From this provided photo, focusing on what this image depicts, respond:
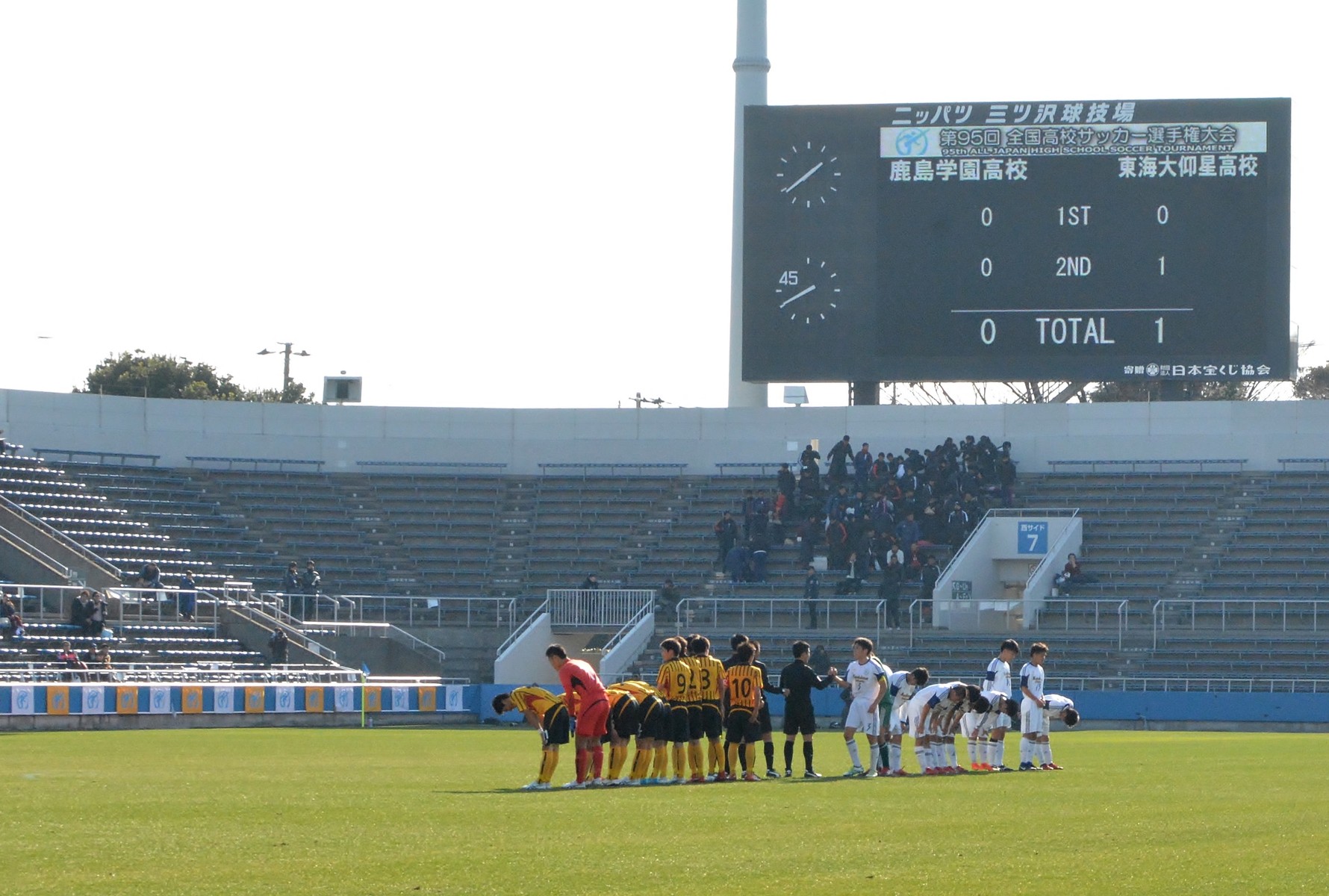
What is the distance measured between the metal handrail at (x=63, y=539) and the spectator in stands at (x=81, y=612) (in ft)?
10.1

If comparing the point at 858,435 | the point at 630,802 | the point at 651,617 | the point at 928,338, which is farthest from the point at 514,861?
the point at 858,435

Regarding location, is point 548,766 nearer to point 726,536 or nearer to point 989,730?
point 989,730

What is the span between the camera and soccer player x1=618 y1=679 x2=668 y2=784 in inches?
785

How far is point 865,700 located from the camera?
74.4 ft

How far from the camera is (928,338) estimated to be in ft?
152

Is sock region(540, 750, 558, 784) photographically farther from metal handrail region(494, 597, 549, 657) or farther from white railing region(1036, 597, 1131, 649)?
white railing region(1036, 597, 1131, 649)

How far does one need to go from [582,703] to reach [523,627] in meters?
26.4

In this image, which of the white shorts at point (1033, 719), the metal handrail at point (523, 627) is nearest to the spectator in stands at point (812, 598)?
the metal handrail at point (523, 627)

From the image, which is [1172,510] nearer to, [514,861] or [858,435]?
[858,435]

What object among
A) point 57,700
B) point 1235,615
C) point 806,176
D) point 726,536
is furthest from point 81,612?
point 1235,615

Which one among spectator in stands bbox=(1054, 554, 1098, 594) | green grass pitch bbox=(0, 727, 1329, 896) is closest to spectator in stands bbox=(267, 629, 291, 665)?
spectator in stands bbox=(1054, 554, 1098, 594)

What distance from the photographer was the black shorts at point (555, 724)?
19094 millimetres

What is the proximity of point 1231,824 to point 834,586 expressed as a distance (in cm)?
3065

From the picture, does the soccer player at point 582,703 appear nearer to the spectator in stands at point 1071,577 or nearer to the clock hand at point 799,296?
the spectator in stands at point 1071,577
